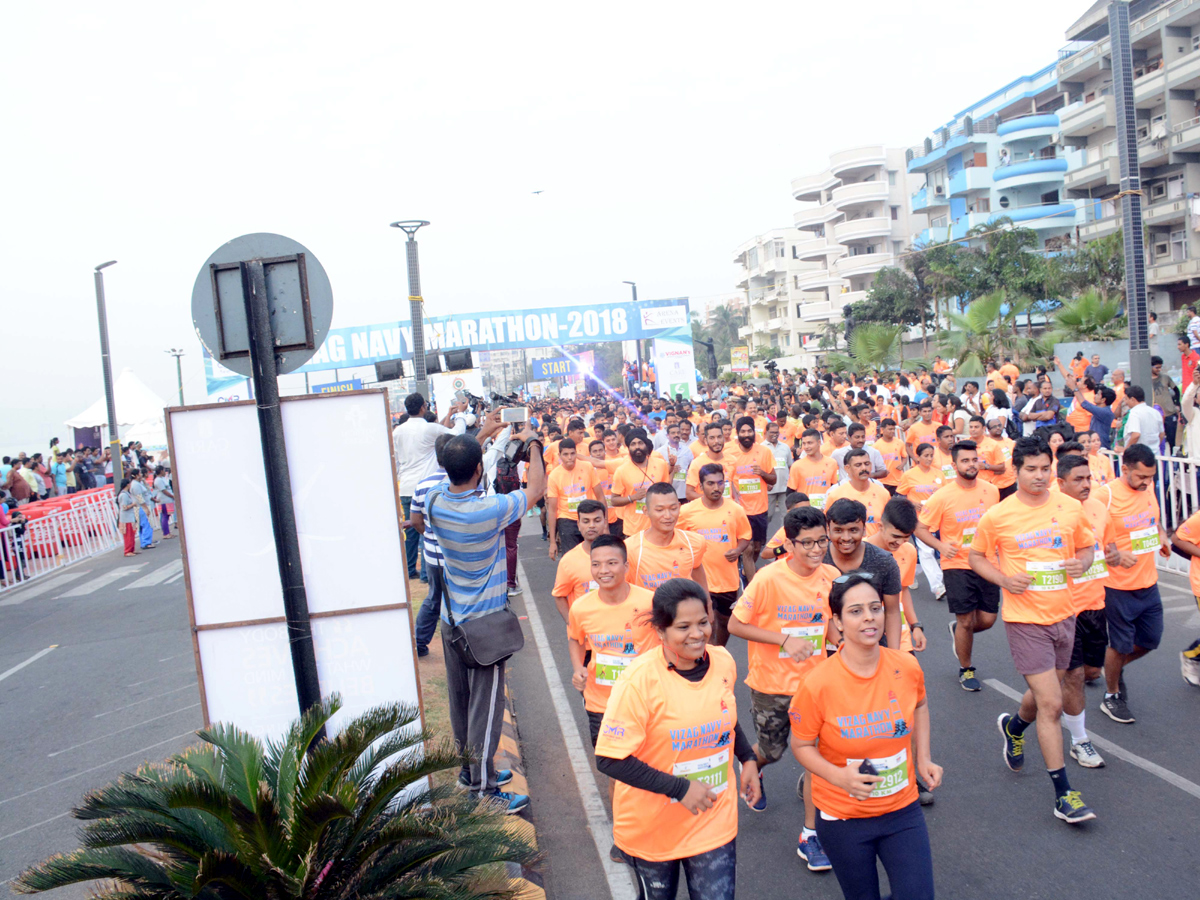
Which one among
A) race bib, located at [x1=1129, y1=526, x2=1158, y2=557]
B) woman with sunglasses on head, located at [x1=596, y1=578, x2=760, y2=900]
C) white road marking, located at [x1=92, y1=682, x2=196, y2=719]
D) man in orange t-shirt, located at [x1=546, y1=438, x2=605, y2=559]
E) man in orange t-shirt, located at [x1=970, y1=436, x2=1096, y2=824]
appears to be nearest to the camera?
woman with sunglasses on head, located at [x1=596, y1=578, x2=760, y2=900]

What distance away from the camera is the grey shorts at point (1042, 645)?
206 inches

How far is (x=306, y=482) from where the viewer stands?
4.61 meters

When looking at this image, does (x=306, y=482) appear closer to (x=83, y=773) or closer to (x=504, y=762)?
(x=504, y=762)

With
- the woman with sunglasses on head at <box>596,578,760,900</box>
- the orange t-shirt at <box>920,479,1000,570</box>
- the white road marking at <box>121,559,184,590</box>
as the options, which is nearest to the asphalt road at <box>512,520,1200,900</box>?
the orange t-shirt at <box>920,479,1000,570</box>

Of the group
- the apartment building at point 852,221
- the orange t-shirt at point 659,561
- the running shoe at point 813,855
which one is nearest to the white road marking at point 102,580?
the orange t-shirt at point 659,561

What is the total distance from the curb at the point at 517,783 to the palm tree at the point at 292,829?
350 millimetres

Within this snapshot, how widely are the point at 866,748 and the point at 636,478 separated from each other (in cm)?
620

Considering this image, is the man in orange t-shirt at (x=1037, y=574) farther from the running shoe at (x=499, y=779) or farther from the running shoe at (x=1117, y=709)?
the running shoe at (x=499, y=779)

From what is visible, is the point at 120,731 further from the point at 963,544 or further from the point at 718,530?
the point at 963,544

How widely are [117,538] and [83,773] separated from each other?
18.7 m

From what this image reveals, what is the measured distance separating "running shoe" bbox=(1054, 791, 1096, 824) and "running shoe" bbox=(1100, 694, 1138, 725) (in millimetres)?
1594

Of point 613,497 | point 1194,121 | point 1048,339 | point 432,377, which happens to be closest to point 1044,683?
point 613,497

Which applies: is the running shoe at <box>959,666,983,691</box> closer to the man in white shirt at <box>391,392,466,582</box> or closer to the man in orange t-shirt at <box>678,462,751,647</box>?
the man in orange t-shirt at <box>678,462,751,647</box>

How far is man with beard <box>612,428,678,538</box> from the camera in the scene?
31.8 ft
